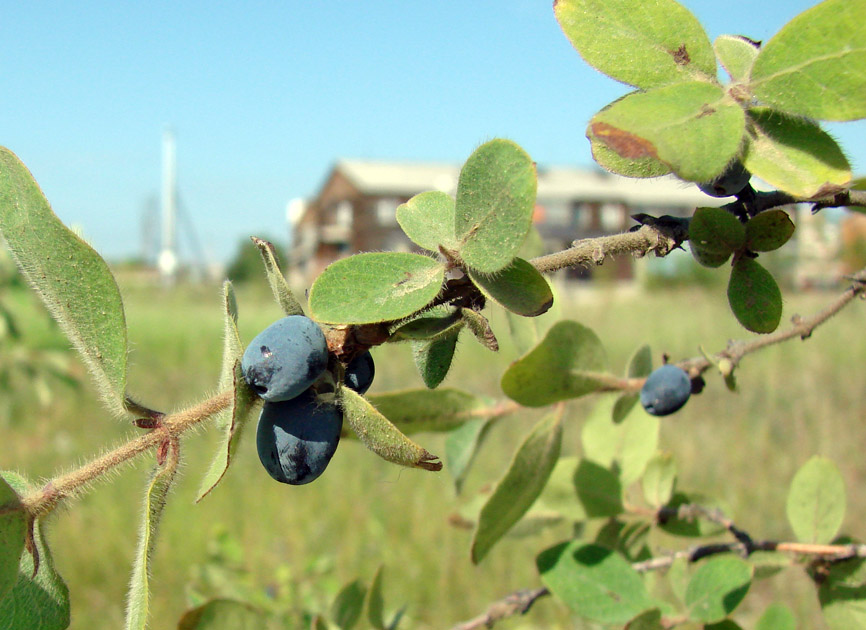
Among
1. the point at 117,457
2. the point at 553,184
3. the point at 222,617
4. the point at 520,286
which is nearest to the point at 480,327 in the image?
the point at 520,286

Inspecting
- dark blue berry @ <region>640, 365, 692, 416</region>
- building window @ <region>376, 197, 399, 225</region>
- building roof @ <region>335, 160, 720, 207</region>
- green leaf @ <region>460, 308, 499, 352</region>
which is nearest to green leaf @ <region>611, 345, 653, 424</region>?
dark blue berry @ <region>640, 365, 692, 416</region>

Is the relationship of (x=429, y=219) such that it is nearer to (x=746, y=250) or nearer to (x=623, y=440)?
(x=746, y=250)

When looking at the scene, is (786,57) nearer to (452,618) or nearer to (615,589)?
(615,589)

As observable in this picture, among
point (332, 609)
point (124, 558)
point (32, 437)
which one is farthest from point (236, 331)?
point (32, 437)

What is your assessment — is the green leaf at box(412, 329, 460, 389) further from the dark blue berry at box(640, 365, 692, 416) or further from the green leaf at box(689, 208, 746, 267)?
the dark blue berry at box(640, 365, 692, 416)

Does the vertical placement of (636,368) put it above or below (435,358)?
below
